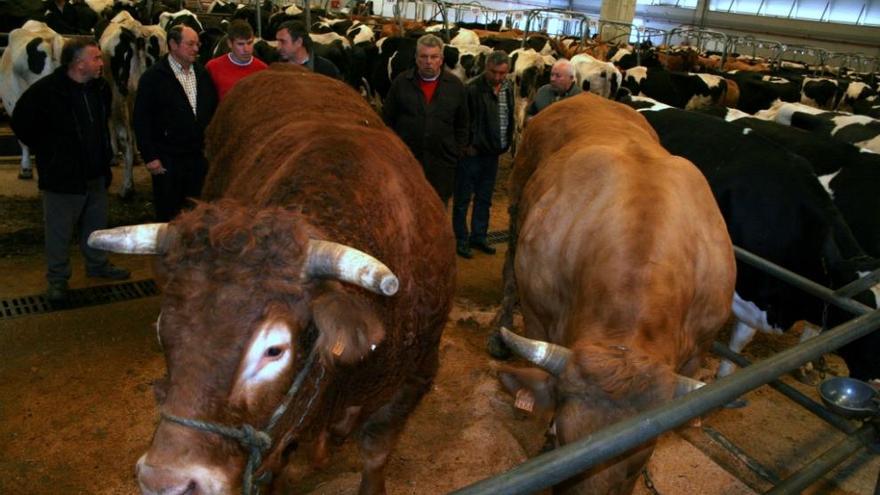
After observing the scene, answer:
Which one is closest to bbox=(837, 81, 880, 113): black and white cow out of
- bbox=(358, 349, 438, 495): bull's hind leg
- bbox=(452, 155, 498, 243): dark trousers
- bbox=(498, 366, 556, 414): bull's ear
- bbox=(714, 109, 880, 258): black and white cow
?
bbox=(714, 109, 880, 258): black and white cow

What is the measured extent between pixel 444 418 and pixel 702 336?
177cm

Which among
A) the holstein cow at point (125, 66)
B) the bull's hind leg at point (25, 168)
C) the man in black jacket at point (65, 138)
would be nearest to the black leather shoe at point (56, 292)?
the man in black jacket at point (65, 138)

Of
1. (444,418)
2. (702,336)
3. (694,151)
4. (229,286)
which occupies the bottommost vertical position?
(444,418)

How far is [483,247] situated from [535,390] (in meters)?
4.83

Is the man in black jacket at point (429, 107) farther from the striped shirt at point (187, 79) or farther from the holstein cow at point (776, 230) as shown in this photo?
the holstein cow at point (776, 230)

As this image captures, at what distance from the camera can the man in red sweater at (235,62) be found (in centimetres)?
522

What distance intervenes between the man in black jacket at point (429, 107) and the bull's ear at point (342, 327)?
418 cm

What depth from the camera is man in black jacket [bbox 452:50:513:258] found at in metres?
6.62

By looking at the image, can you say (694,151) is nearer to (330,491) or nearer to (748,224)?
(748,224)

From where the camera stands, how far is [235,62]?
17.7 ft

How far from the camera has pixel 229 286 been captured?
1.68m

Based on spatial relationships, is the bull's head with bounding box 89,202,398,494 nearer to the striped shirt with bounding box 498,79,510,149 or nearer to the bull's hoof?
the bull's hoof

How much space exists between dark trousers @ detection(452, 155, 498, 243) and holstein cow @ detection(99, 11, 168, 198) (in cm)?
387

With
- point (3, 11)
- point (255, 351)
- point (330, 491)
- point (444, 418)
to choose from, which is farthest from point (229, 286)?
point (3, 11)
